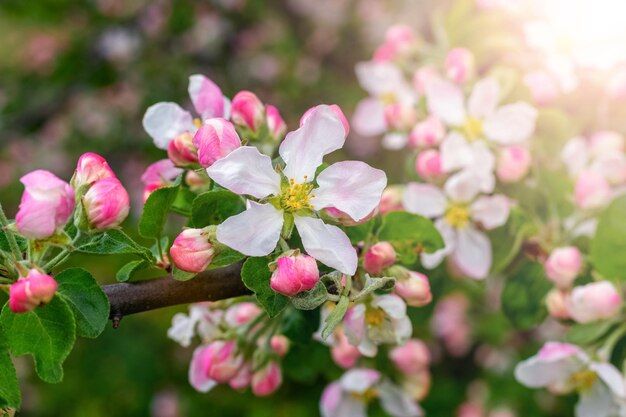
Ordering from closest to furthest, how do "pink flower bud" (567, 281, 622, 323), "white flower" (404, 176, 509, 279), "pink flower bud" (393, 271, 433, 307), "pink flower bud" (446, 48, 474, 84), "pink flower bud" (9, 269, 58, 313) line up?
"pink flower bud" (9, 269, 58, 313)
"pink flower bud" (393, 271, 433, 307)
"pink flower bud" (567, 281, 622, 323)
"white flower" (404, 176, 509, 279)
"pink flower bud" (446, 48, 474, 84)

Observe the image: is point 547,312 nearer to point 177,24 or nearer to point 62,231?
point 62,231

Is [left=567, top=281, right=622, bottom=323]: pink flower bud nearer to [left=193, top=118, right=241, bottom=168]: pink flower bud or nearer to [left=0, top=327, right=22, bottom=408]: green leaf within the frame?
[left=193, top=118, right=241, bottom=168]: pink flower bud

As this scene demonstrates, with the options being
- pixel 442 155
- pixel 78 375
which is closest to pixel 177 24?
pixel 78 375

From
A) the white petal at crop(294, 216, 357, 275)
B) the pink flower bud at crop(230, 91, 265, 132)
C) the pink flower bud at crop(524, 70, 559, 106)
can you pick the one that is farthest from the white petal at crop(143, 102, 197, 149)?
the pink flower bud at crop(524, 70, 559, 106)

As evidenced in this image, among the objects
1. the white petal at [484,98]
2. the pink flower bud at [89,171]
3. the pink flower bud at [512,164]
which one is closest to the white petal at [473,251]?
the pink flower bud at [512,164]

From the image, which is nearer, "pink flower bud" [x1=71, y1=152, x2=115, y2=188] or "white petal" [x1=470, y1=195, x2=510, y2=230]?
"pink flower bud" [x1=71, y1=152, x2=115, y2=188]

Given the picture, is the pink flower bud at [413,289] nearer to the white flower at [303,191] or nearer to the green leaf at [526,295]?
the white flower at [303,191]
